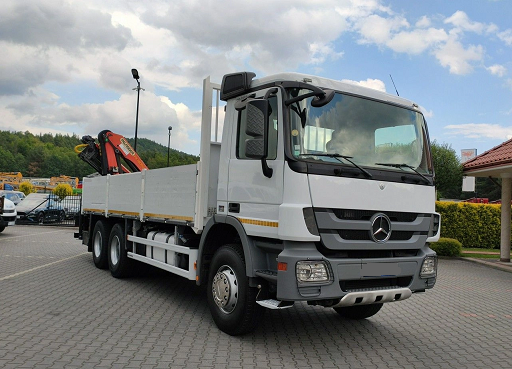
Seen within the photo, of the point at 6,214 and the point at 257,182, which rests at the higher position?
the point at 257,182

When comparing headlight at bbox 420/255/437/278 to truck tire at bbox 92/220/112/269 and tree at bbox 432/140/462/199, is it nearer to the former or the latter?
truck tire at bbox 92/220/112/269

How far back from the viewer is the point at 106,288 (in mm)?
8227

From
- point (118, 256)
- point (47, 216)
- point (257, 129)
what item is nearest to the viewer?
point (257, 129)

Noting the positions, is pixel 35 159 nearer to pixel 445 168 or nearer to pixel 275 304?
pixel 445 168

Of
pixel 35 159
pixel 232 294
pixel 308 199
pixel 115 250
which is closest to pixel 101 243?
pixel 115 250

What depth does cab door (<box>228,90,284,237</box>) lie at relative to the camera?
4785 mm

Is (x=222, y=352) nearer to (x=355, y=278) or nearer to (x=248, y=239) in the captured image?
(x=248, y=239)

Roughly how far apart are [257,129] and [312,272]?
150 cm

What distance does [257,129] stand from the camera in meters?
4.81

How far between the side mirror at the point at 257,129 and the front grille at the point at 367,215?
3.11 ft

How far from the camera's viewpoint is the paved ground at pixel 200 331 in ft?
15.4

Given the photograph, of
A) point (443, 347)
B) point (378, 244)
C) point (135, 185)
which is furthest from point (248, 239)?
point (135, 185)

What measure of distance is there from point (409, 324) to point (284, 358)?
2.52 metres

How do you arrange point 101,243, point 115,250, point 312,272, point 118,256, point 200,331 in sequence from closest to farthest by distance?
point 312,272
point 200,331
point 118,256
point 115,250
point 101,243
